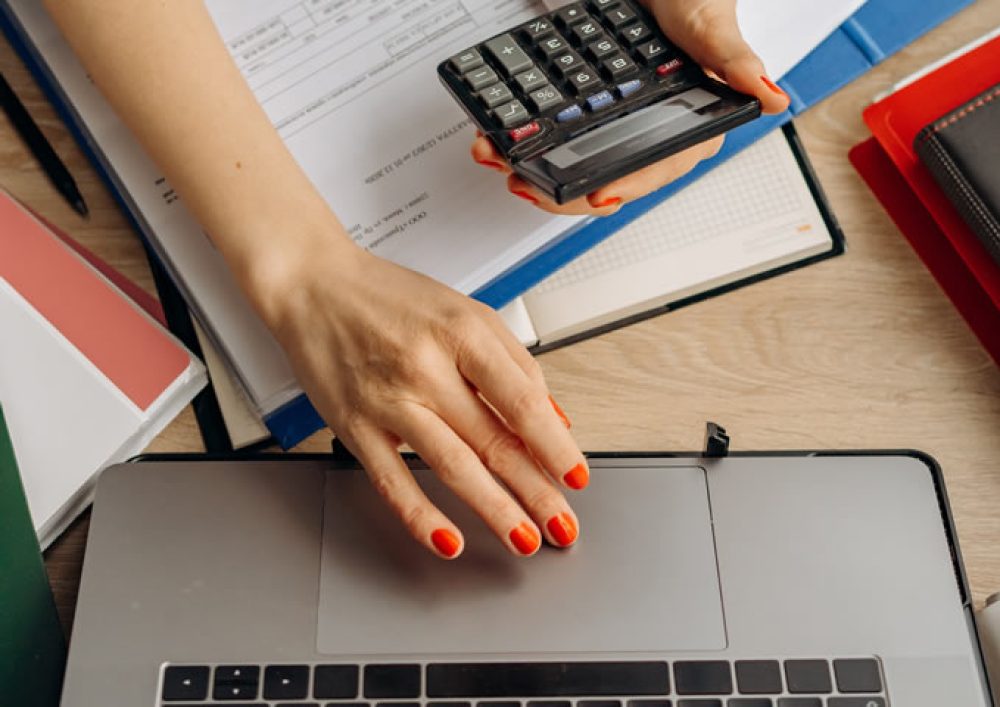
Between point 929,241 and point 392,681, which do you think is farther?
point 929,241

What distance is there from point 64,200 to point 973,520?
51 cm

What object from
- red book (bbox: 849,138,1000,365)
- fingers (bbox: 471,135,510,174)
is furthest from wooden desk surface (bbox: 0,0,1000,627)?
fingers (bbox: 471,135,510,174)

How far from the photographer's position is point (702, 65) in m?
0.51

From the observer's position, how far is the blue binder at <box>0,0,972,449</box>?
0.53 metres

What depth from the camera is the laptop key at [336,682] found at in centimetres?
45

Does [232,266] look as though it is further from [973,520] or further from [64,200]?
[973,520]

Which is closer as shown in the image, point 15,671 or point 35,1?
point 15,671

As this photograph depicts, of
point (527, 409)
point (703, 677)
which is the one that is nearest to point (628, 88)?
point (527, 409)

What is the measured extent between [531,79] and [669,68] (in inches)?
2.8

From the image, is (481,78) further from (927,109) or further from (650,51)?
(927,109)

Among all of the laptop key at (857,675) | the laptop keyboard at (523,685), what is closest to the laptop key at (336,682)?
the laptop keyboard at (523,685)

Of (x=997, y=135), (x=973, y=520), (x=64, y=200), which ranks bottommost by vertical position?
(x=973, y=520)

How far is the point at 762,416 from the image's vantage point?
538 millimetres

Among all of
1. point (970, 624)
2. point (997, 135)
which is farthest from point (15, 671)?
point (997, 135)
